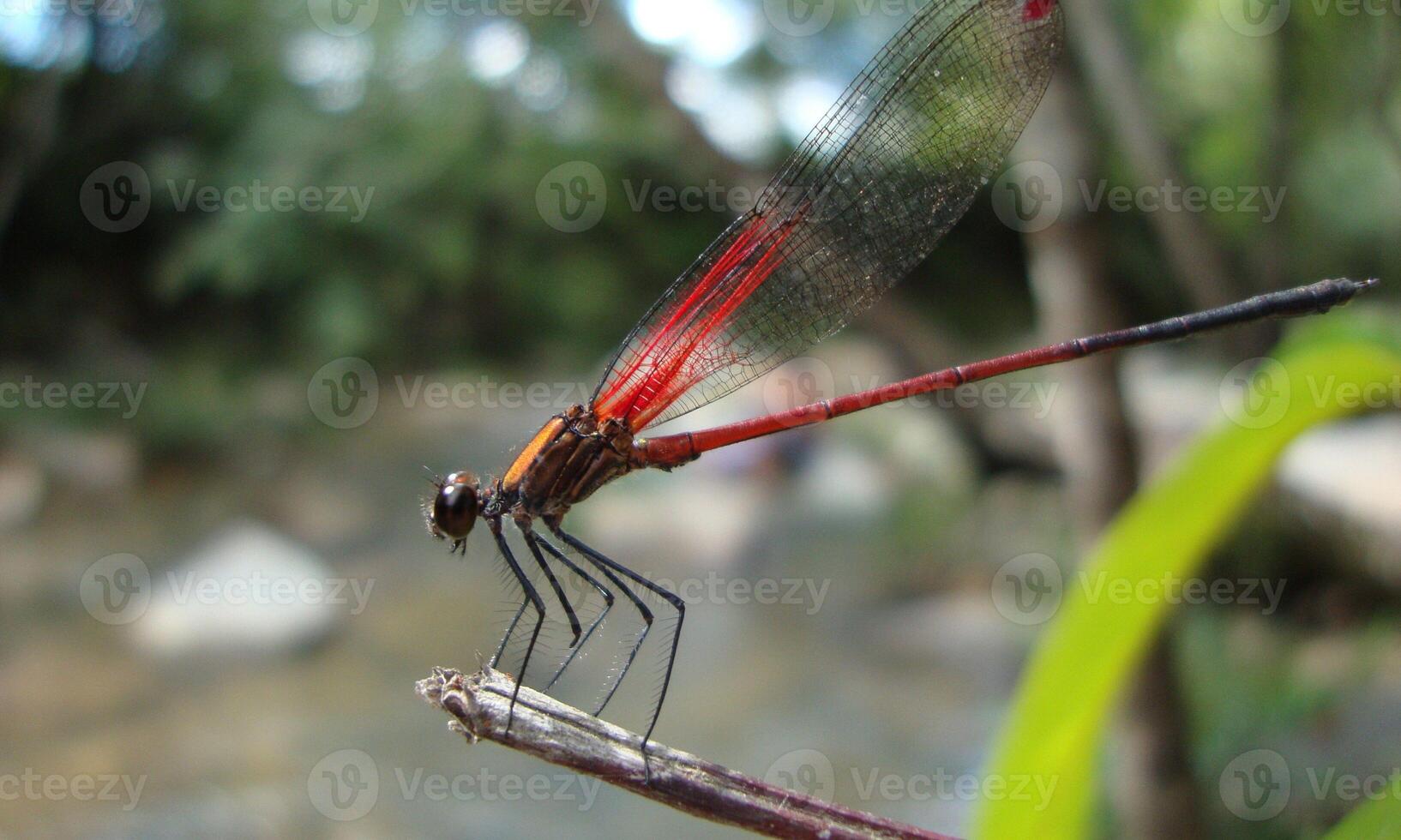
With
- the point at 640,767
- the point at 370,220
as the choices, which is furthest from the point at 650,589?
the point at 370,220

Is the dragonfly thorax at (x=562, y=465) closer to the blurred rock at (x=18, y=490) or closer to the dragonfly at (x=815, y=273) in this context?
the dragonfly at (x=815, y=273)

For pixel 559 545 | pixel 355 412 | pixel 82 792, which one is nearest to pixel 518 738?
pixel 559 545

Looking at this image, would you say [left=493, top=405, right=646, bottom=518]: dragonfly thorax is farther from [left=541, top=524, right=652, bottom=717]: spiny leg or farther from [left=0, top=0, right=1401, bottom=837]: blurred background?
[left=0, top=0, right=1401, bottom=837]: blurred background

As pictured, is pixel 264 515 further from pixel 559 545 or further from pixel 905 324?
pixel 559 545

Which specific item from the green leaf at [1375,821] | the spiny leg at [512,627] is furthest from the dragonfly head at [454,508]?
the green leaf at [1375,821]

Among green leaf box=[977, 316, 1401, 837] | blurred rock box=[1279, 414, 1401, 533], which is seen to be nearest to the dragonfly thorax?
green leaf box=[977, 316, 1401, 837]
